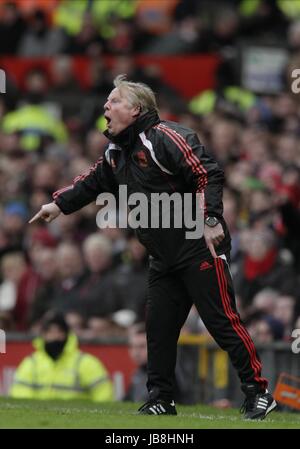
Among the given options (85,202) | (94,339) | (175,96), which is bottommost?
(94,339)

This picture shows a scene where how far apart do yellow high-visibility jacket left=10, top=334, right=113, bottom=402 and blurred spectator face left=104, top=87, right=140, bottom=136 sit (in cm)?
393

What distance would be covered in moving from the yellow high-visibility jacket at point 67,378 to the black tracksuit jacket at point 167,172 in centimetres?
352

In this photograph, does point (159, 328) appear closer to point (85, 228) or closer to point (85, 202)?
point (85, 202)

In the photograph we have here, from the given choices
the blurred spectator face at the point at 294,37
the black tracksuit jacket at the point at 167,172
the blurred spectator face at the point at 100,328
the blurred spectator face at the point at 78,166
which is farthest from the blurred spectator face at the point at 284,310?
the blurred spectator face at the point at 294,37

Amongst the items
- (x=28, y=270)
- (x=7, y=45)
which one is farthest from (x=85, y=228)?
(x=7, y=45)

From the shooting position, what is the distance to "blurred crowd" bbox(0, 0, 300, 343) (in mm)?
14164

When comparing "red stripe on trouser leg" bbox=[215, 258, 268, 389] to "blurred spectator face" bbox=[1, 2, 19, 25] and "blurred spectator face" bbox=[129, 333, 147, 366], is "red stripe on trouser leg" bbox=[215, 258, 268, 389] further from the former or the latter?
"blurred spectator face" bbox=[1, 2, 19, 25]

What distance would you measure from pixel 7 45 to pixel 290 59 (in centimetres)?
538

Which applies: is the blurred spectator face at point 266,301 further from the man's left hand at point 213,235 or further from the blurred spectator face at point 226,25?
the blurred spectator face at point 226,25

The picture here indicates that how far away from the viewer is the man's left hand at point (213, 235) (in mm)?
9273

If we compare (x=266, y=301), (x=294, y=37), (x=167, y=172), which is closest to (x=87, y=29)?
(x=294, y=37)

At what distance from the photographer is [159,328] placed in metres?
9.69

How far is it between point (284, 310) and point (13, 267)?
429 cm

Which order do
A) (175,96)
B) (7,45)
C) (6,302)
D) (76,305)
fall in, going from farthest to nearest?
(7,45) < (175,96) < (6,302) < (76,305)
